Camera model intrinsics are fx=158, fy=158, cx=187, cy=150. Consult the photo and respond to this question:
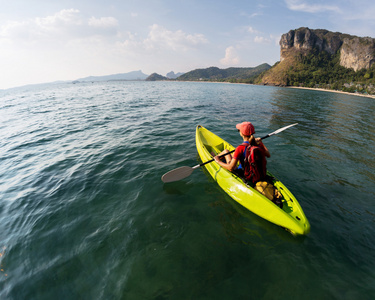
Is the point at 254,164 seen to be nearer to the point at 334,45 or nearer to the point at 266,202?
the point at 266,202

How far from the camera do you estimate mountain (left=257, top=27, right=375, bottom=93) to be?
102669 mm

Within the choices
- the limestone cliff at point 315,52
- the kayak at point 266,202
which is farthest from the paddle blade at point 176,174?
the limestone cliff at point 315,52

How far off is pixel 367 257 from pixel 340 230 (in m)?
0.70

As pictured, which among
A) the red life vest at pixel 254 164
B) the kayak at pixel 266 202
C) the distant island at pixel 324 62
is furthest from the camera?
the distant island at pixel 324 62

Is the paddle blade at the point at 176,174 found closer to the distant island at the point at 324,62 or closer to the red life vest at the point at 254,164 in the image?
the red life vest at the point at 254,164

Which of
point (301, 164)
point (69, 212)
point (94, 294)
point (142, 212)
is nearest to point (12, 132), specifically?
point (69, 212)

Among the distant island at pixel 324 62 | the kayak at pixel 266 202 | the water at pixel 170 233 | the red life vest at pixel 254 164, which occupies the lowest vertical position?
the water at pixel 170 233

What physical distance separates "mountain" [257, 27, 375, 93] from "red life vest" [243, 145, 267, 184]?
93.7 meters

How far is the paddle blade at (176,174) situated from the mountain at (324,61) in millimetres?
94796

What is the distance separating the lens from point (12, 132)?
1442cm

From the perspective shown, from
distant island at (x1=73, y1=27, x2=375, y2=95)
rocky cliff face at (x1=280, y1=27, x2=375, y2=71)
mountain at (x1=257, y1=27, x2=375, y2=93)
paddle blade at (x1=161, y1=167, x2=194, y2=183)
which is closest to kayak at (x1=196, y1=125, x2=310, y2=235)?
paddle blade at (x1=161, y1=167, x2=194, y2=183)

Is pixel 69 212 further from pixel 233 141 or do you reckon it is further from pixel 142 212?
pixel 233 141

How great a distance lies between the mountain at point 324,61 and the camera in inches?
4042

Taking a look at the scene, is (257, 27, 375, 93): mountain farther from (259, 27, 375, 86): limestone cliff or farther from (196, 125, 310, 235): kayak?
(196, 125, 310, 235): kayak
